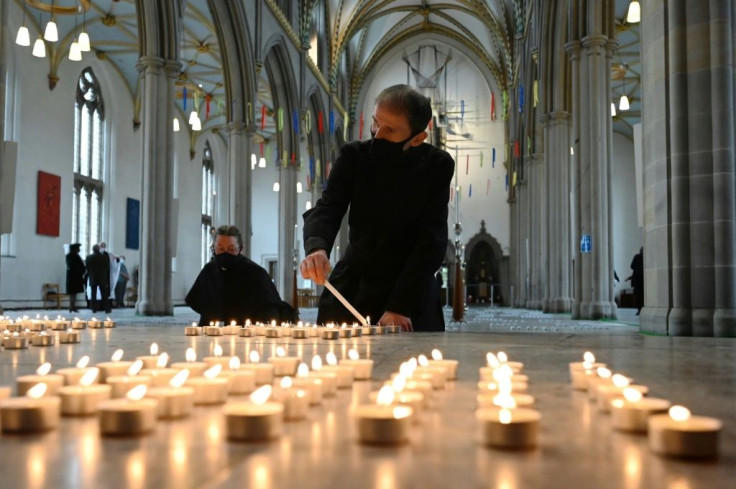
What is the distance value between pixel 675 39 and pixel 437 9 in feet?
99.4

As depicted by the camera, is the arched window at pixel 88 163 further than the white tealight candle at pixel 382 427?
Yes

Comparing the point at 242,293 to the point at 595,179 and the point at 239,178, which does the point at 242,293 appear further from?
the point at 239,178

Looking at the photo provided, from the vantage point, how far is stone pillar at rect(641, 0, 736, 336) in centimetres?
661

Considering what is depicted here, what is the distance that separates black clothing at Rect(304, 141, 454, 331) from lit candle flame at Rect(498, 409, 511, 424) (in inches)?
110

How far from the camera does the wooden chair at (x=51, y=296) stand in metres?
21.5

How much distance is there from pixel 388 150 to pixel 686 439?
10.6 feet

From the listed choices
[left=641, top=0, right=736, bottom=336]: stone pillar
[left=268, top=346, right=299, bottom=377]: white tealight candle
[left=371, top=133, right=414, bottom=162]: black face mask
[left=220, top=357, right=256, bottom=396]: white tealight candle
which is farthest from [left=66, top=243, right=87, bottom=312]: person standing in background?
[left=220, top=357, right=256, bottom=396]: white tealight candle

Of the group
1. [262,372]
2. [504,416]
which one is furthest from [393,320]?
[504,416]

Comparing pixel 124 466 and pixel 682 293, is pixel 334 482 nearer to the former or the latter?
pixel 124 466

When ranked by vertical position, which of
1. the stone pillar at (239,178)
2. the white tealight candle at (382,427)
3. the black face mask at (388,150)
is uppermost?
the stone pillar at (239,178)

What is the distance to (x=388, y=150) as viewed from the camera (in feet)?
13.8

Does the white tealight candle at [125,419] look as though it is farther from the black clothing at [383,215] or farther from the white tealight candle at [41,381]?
the black clothing at [383,215]

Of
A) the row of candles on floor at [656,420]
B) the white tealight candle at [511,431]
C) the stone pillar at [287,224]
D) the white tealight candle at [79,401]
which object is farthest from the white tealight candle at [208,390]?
the stone pillar at [287,224]

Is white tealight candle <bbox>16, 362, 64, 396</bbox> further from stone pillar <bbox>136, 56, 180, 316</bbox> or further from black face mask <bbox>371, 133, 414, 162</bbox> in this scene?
stone pillar <bbox>136, 56, 180, 316</bbox>
